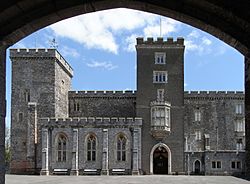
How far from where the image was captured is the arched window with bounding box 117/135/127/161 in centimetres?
3728

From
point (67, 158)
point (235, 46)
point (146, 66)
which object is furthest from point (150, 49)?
point (235, 46)

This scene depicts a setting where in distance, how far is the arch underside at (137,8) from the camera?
228 inches

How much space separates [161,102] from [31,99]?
12.7m

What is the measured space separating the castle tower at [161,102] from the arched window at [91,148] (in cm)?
457

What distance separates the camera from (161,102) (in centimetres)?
3903

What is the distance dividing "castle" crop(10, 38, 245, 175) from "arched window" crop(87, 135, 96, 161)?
0.24 ft

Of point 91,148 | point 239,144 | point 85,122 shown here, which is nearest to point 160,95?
point 85,122

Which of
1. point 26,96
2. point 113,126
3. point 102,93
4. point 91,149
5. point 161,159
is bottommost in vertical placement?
point 161,159

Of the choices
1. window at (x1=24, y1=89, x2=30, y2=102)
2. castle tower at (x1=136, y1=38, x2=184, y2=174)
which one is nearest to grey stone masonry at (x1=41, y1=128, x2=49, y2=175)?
window at (x1=24, y1=89, x2=30, y2=102)

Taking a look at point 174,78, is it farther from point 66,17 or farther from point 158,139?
point 66,17

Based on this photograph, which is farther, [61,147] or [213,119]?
[213,119]

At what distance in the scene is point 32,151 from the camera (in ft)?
125

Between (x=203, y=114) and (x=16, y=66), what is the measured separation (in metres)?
20.9

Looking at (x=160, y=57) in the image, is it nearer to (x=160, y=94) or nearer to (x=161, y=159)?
(x=160, y=94)
